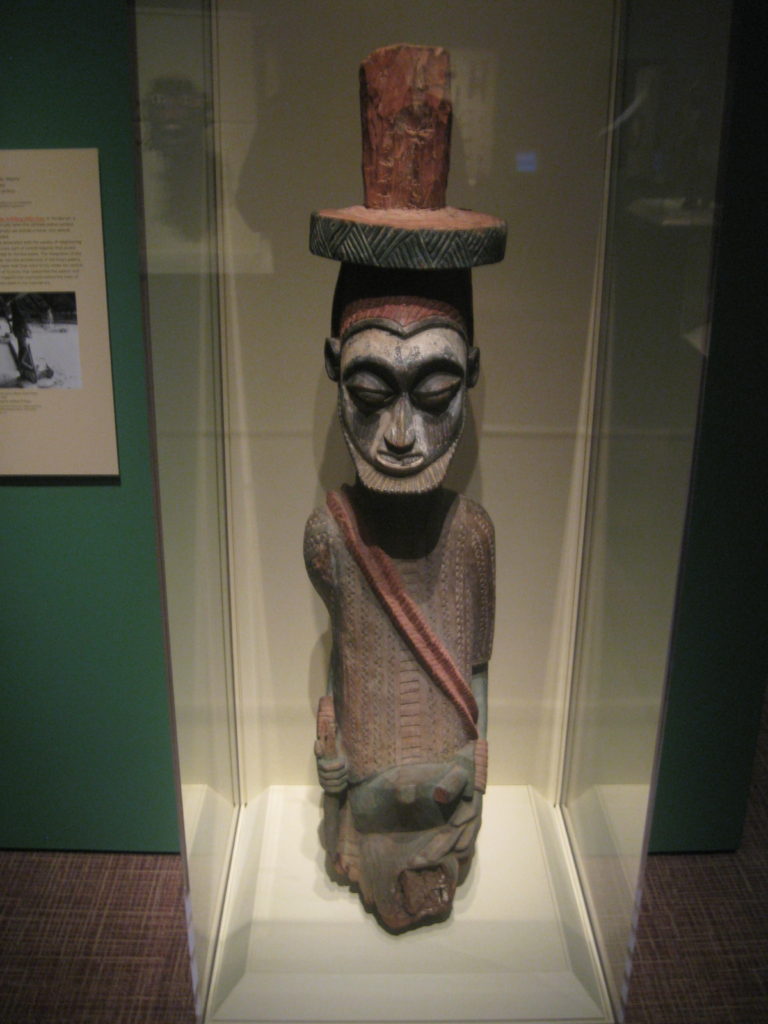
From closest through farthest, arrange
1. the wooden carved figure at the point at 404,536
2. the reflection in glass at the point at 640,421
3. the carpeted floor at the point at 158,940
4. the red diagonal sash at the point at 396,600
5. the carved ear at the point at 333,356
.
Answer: the reflection in glass at the point at 640,421 < the wooden carved figure at the point at 404,536 < the carved ear at the point at 333,356 < the red diagonal sash at the point at 396,600 < the carpeted floor at the point at 158,940

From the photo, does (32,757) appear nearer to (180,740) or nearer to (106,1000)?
(106,1000)

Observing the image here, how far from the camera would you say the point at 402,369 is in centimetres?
158

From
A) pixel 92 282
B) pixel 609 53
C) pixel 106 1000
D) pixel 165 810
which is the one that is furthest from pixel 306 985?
pixel 609 53

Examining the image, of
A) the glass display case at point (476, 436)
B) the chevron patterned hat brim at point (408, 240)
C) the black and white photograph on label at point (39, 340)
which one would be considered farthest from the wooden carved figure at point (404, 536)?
the black and white photograph on label at point (39, 340)

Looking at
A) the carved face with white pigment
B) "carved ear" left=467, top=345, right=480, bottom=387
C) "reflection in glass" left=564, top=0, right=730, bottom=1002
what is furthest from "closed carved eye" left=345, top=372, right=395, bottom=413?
"reflection in glass" left=564, top=0, right=730, bottom=1002

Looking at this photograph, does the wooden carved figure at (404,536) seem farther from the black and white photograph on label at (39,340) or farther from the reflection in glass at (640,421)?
the black and white photograph on label at (39,340)

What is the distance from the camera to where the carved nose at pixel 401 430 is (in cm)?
161

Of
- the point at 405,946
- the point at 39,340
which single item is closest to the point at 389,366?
the point at 39,340

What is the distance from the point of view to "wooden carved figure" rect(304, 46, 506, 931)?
154cm

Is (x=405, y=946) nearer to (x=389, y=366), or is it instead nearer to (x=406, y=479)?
(x=406, y=479)

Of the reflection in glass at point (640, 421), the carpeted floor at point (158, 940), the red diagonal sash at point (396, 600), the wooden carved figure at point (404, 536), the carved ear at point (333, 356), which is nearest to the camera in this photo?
the reflection in glass at point (640, 421)

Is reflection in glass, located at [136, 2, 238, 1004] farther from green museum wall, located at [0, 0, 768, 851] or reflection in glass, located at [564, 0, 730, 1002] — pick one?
reflection in glass, located at [564, 0, 730, 1002]

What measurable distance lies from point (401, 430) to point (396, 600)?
363 mm

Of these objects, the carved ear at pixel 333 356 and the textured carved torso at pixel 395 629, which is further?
the textured carved torso at pixel 395 629
